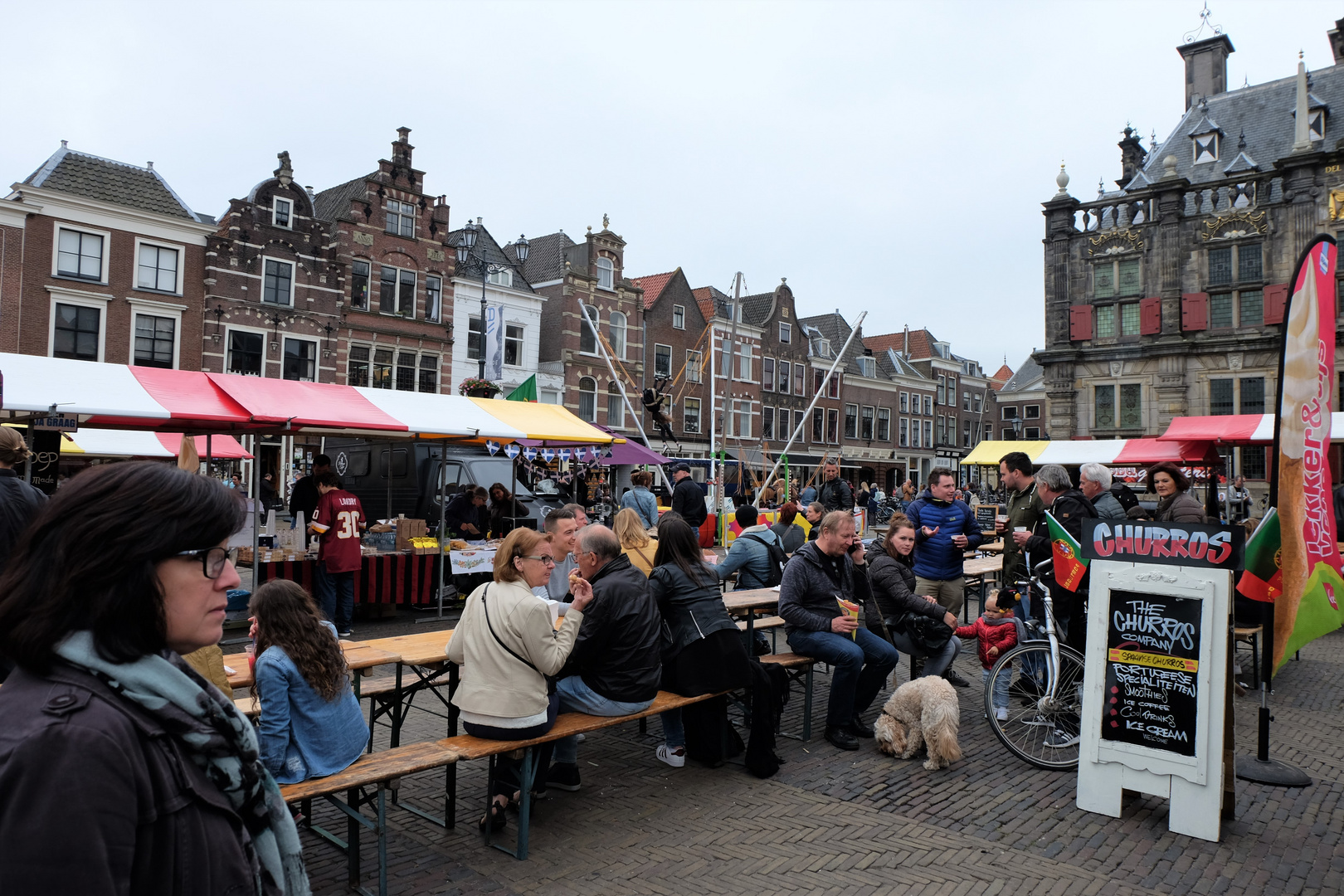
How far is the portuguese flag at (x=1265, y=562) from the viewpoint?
4.71 m

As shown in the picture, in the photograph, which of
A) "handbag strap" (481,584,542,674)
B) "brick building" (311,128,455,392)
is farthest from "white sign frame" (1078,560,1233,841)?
"brick building" (311,128,455,392)

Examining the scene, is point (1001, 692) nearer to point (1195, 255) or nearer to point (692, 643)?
point (692, 643)

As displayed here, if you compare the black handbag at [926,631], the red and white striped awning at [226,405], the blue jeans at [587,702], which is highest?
the red and white striped awning at [226,405]

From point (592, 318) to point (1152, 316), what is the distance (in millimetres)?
20495

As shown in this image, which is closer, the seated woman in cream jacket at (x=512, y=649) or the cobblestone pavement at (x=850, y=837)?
the cobblestone pavement at (x=850, y=837)

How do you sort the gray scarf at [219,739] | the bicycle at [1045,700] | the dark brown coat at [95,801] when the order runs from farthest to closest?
the bicycle at [1045,700] < the gray scarf at [219,739] < the dark brown coat at [95,801]

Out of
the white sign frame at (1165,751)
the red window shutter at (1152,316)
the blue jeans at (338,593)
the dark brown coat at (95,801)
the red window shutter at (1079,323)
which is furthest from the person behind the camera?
the red window shutter at (1079,323)

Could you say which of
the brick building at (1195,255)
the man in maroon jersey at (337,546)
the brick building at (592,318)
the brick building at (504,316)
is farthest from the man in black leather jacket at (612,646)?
the brick building at (1195,255)

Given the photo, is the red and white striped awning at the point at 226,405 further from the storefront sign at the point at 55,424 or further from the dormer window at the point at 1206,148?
the dormer window at the point at 1206,148

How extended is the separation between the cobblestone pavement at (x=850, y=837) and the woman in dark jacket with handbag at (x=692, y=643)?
0.71 feet

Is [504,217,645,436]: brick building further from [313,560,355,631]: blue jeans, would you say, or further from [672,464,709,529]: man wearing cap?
[313,560,355,631]: blue jeans

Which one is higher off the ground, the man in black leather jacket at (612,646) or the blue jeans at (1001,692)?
the man in black leather jacket at (612,646)

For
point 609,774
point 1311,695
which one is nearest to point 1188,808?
point 609,774

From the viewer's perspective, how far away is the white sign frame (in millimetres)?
4047
